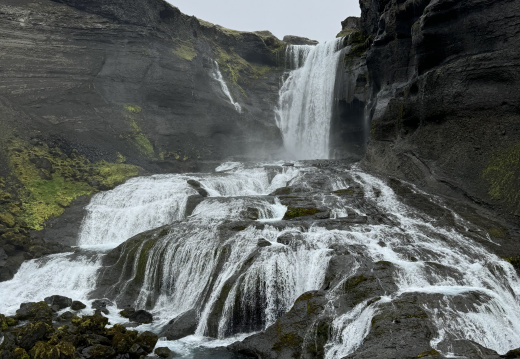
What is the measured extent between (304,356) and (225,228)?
27.3 ft

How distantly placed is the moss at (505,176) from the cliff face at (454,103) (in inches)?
2.0

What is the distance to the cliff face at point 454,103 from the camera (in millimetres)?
21703

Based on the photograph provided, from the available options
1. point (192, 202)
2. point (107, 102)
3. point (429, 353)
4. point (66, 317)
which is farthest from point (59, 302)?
point (107, 102)

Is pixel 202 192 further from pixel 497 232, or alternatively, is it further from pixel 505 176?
pixel 505 176

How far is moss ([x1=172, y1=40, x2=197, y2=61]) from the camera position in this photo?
48719mm

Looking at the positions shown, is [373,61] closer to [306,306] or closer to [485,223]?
[485,223]

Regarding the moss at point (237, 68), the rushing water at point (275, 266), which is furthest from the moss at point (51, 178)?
the moss at point (237, 68)

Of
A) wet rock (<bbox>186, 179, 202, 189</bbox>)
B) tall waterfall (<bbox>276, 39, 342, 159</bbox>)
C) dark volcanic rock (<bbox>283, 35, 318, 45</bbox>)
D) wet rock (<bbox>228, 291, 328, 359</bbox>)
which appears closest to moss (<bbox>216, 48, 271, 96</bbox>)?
tall waterfall (<bbox>276, 39, 342, 159</bbox>)

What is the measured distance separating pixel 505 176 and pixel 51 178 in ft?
101

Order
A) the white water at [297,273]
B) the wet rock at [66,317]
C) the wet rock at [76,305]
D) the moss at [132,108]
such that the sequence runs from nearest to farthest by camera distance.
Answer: the white water at [297,273] → the wet rock at [66,317] → the wet rock at [76,305] → the moss at [132,108]

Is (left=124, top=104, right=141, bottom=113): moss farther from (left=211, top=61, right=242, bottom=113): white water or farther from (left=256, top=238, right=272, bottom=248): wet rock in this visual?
(left=256, top=238, right=272, bottom=248): wet rock

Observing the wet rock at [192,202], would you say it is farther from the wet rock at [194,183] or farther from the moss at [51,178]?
the moss at [51,178]

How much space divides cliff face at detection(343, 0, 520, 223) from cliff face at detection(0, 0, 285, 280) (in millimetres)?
20850

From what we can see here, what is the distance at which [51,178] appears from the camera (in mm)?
29562
